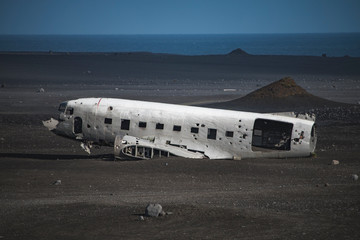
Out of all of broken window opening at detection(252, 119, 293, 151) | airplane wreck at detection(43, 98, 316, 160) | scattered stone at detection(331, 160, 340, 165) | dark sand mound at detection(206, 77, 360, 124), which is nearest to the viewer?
scattered stone at detection(331, 160, 340, 165)

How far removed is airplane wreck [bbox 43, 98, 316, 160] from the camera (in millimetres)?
A: 29328

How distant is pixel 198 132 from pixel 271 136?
11.9 feet

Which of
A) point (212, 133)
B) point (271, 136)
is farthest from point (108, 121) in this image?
point (271, 136)

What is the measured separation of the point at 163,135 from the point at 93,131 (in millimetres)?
3730

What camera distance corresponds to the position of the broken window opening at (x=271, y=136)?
2977 cm

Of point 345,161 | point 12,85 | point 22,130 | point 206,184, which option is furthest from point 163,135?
point 12,85

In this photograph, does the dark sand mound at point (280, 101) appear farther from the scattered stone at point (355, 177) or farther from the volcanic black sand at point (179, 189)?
the scattered stone at point (355, 177)

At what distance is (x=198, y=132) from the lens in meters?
29.7

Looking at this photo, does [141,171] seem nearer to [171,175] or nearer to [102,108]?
[171,175]

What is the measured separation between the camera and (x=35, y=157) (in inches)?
1260

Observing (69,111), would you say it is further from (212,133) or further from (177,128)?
(212,133)

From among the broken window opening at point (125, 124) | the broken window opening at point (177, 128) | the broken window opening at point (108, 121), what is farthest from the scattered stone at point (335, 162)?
the broken window opening at point (108, 121)

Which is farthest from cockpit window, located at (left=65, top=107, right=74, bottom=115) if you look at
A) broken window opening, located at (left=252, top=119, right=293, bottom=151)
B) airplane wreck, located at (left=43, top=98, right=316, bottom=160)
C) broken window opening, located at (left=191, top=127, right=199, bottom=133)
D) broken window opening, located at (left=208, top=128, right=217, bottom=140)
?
broken window opening, located at (left=252, top=119, right=293, bottom=151)

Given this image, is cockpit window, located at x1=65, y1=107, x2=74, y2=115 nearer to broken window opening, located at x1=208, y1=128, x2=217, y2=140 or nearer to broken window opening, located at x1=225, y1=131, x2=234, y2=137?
broken window opening, located at x1=208, y1=128, x2=217, y2=140
